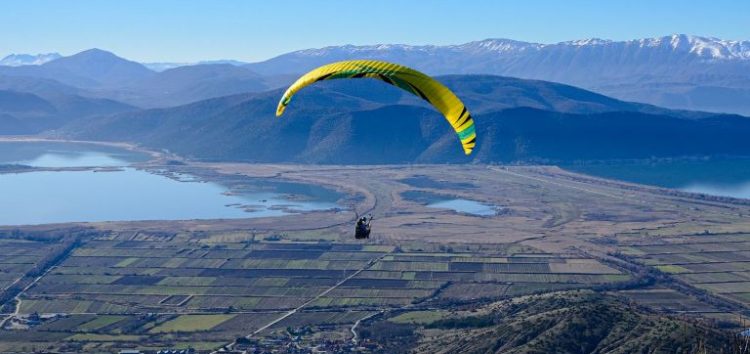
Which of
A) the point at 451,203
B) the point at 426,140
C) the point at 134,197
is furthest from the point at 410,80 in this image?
the point at 426,140

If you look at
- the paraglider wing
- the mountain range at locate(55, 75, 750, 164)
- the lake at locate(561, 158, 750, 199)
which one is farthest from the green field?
the mountain range at locate(55, 75, 750, 164)

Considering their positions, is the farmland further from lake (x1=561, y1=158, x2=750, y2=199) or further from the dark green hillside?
lake (x1=561, y1=158, x2=750, y2=199)

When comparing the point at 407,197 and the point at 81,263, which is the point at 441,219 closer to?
the point at 407,197

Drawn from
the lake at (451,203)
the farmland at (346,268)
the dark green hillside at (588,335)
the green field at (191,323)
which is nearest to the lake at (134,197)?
the farmland at (346,268)

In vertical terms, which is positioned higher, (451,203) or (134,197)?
(451,203)

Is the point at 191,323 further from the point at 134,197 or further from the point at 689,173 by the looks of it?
the point at 689,173

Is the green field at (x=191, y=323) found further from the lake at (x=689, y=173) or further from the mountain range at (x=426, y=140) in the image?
the mountain range at (x=426, y=140)
